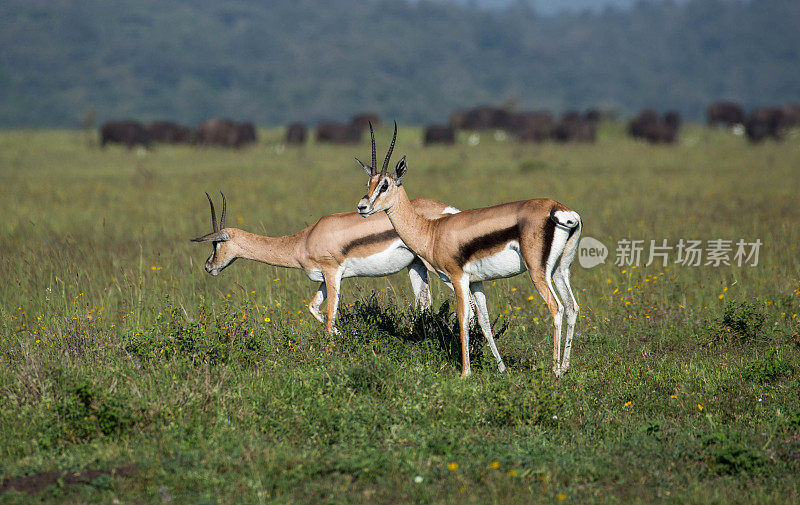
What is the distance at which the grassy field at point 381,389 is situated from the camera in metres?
5.48

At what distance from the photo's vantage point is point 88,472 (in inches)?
217

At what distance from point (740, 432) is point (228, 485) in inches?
144

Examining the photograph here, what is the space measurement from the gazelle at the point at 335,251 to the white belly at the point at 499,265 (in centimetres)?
111

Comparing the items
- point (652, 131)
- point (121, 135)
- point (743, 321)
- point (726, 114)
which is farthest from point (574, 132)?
point (743, 321)

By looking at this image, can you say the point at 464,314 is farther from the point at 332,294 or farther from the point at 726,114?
the point at 726,114

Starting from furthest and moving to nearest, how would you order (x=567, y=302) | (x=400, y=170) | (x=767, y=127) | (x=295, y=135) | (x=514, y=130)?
(x=514, y=130) → (x=295, y=135) → (x=767, y=127) → (x=567, y=302) → (x=400, y=170)

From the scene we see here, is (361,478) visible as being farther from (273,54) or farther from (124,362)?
(273,54)

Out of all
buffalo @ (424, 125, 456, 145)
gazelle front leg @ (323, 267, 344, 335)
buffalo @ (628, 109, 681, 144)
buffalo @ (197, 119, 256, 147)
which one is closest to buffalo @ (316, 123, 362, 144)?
buffalo @ (197, 119, 256, 147)

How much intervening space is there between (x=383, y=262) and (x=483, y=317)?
4.20 feet

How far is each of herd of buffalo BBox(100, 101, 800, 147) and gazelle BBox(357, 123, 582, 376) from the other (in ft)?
123

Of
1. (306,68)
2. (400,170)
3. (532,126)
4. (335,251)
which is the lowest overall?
(335,251)

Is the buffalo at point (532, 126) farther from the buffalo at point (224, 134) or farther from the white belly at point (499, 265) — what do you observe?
the white belly at point (499, 265)

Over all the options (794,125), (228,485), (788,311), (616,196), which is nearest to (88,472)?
(228,485)

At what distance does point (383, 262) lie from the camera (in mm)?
8500
